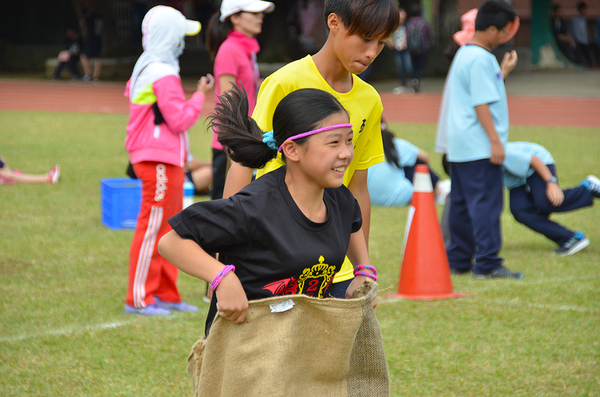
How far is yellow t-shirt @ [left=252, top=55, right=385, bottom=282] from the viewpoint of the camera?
8.90 feet

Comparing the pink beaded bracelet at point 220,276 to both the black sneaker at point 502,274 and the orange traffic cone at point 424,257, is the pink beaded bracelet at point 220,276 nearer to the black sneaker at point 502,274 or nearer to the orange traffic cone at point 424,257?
the orange traffic cone at point 424,257

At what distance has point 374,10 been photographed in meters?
2.65

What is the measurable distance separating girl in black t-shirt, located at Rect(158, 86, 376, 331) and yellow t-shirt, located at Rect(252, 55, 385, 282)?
7.8 inches

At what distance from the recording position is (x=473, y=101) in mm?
5363

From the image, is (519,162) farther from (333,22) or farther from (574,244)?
(333,22)

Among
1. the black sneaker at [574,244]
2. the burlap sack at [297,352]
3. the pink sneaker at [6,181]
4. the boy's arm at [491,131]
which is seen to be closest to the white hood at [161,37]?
the boy's arm at [491,131]

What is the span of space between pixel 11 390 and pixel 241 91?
2118 mm

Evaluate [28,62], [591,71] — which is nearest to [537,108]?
[591,71]

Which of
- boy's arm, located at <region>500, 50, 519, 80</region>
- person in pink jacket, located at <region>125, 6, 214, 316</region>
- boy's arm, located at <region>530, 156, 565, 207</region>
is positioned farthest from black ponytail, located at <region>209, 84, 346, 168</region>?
boy's arm, located at <region>530, 156, 565, 207</region>

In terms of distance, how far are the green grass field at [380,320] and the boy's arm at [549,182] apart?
21.9 inches

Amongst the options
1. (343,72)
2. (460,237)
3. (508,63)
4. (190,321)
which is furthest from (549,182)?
(343,72)

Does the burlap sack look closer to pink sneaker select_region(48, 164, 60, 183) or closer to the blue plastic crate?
the blue plastic crate

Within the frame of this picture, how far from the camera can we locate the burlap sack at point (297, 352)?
6.99 ft

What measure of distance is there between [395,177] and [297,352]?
597cm
